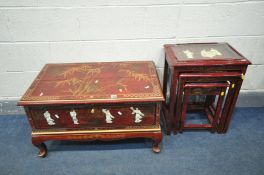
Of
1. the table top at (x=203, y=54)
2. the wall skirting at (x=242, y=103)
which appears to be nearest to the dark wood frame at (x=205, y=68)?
the table top at (x=203, y=54)

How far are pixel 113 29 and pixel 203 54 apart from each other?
2.31ft

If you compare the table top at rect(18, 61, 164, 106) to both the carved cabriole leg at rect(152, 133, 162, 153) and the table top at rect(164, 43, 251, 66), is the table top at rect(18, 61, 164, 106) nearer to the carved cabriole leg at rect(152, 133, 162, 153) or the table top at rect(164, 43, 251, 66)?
the table top at rect(164, 43, 251, 66)

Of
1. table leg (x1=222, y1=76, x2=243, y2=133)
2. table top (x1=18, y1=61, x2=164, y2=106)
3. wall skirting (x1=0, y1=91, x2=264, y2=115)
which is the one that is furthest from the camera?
wall skirting (x1=0, y1=91, x2=264, y2=115)

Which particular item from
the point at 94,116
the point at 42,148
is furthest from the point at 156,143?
the point at 42,148

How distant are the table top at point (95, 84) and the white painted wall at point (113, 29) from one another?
0.44ft

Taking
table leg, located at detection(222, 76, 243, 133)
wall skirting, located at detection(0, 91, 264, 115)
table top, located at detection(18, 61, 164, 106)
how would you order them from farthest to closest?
wall skirting, located at detection(0, 91, 264, 115)
table leg, located at detection(222, 76, 243, 133)
table top, located at detection(18, 61, 164, 106)

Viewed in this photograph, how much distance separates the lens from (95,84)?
1438 mm

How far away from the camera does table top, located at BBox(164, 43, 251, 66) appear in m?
1.39

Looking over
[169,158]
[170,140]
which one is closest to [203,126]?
[170,140]

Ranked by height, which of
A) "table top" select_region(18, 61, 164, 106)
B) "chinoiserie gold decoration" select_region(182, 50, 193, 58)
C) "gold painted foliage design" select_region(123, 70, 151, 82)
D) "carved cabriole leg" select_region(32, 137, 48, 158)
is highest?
"chinoiserie gold decoration" select_region(182, 50, 193, 58)

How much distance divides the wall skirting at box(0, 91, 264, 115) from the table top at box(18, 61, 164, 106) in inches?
23.7

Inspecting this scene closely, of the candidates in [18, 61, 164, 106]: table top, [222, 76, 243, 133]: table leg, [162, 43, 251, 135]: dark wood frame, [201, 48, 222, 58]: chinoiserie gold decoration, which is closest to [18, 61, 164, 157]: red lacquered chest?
[18, 61, 164, 106]: table top

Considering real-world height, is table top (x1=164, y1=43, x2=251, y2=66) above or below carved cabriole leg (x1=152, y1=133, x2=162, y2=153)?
above

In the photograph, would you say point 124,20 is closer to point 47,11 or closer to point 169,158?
point 47,11
